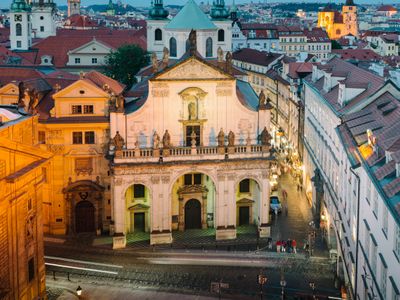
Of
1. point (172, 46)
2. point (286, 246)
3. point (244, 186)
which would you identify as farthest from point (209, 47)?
point (286, 246)

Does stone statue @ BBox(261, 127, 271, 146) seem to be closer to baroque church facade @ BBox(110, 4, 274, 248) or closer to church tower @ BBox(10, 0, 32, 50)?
baroque church facade @ BBox(110, 4, 274, 248)

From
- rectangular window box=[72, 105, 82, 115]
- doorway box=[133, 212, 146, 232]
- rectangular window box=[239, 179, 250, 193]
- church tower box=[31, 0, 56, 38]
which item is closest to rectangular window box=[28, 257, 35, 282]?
doorway box=[133, 212, 146, 232]

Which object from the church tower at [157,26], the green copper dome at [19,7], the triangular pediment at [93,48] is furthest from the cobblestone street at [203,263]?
the green copper dome at [19,7]

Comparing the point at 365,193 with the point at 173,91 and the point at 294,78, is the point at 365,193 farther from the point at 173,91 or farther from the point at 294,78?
the point at 294,78

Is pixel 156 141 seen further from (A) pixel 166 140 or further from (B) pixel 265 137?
(B) pixel 265 137

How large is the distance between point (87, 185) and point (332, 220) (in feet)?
70.9

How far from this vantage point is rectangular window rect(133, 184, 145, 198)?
59062 mm

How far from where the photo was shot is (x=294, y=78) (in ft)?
297

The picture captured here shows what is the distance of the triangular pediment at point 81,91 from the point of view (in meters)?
58.2

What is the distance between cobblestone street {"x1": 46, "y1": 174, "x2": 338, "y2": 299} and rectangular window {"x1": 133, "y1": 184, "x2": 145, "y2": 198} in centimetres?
363

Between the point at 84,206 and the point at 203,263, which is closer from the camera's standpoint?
the point at 203,263

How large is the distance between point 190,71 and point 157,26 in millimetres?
47130

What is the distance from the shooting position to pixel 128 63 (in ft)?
351

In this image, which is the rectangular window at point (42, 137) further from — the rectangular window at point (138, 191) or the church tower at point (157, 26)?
the church tower at point (157, 26)
